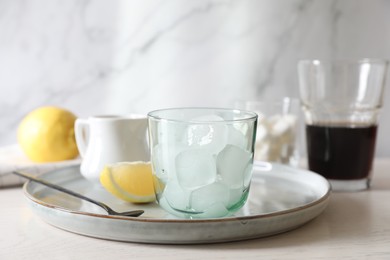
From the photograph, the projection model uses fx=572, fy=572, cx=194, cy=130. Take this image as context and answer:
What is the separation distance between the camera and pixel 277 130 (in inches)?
42.6

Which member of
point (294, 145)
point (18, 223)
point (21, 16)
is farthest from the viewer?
point (21, 16)

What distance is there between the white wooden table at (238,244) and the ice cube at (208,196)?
2.2 inches

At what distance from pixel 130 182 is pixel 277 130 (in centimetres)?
37

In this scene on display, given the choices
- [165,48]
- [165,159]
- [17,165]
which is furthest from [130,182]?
[165,48]

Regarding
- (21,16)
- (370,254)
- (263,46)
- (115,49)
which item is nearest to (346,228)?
(370,254)

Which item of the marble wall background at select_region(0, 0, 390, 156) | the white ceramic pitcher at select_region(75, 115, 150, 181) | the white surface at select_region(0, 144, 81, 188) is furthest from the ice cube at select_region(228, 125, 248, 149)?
the marble wall background at select_region(0, 0, 390, 156)

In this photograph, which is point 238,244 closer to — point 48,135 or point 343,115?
point 343,115

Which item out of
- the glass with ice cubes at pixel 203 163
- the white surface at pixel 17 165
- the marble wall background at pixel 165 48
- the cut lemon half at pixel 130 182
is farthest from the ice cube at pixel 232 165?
the marble wall background at pixel 165 48

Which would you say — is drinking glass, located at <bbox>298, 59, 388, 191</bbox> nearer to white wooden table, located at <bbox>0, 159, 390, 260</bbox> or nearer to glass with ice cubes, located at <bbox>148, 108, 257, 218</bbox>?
white wooden table, located at <bbox>0, 159, 390, 260</bbox>

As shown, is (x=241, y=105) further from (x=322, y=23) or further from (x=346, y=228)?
(x=346, y=228)

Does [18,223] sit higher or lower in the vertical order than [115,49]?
lower

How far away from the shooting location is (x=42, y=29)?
128cm

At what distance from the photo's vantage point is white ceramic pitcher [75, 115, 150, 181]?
93 cm

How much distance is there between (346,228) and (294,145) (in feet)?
1.21
